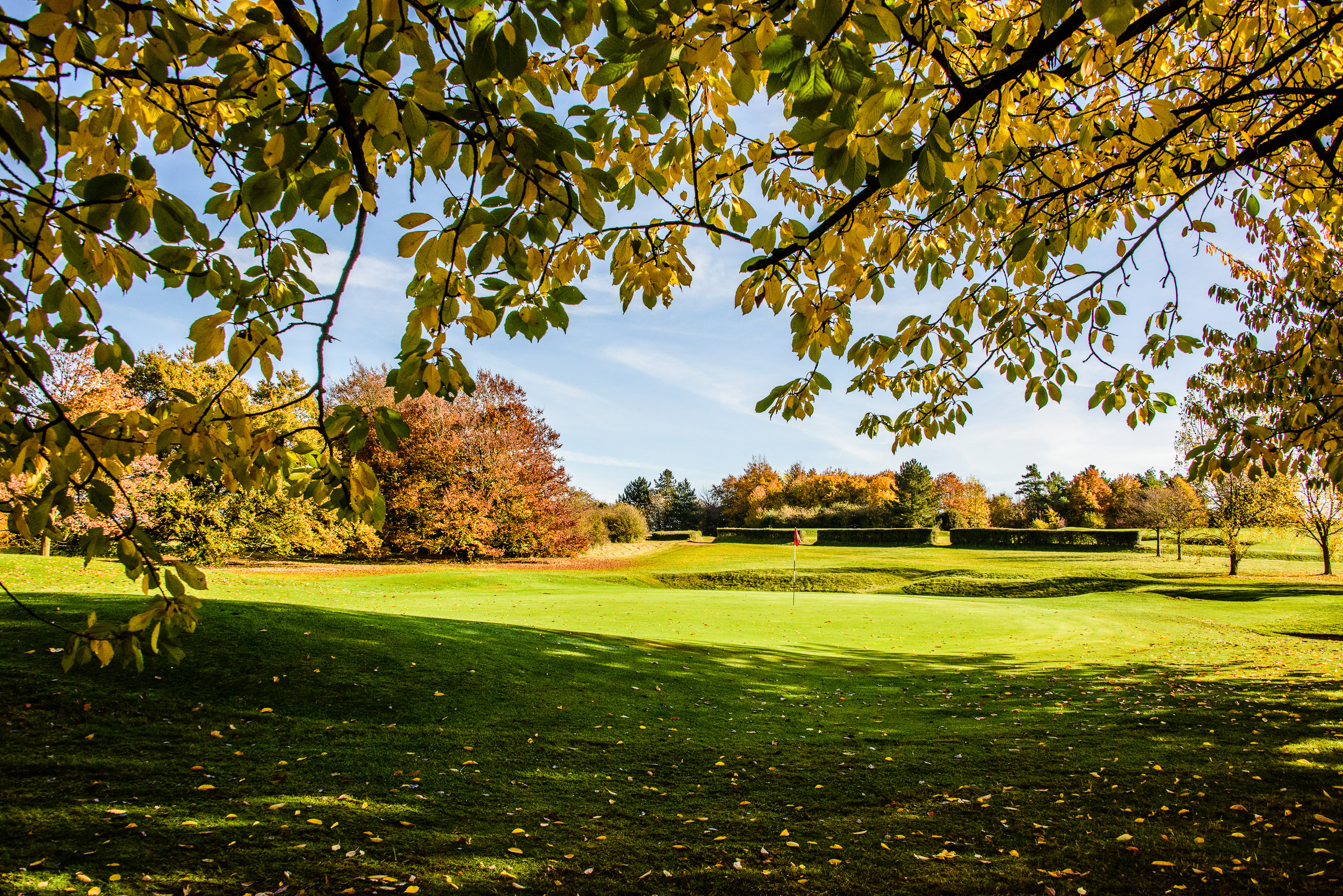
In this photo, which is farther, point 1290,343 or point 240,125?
point 1290,343

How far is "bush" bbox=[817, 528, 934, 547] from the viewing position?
4981cm

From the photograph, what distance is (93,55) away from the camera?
2.30 metres

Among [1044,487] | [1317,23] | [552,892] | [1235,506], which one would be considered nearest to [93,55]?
[552,892]

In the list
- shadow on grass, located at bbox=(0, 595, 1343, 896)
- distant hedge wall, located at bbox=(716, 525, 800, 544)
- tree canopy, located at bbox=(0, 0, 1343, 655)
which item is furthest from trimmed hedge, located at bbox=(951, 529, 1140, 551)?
tree canopy, located at bbox=(0, 0, 1343, 655)

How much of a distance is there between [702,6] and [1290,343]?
778 cm

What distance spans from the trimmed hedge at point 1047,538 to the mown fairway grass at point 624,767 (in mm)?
40001

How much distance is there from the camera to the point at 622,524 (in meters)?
47.2

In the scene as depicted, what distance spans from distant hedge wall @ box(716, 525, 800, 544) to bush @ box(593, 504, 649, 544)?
31.2ft

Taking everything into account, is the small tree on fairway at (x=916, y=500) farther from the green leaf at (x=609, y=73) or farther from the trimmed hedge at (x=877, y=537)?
the green leaf at (x=609, y=73)

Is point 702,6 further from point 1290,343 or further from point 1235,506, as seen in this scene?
point 1235,506

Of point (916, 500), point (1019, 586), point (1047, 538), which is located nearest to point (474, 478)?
point (1019, 586)

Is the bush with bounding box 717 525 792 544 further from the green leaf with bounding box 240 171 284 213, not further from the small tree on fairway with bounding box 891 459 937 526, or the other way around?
the green leaf with bounding box 240 171 284 213

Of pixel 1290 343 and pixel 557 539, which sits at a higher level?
pixel 1290 343

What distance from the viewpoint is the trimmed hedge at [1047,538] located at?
44.5 metres
